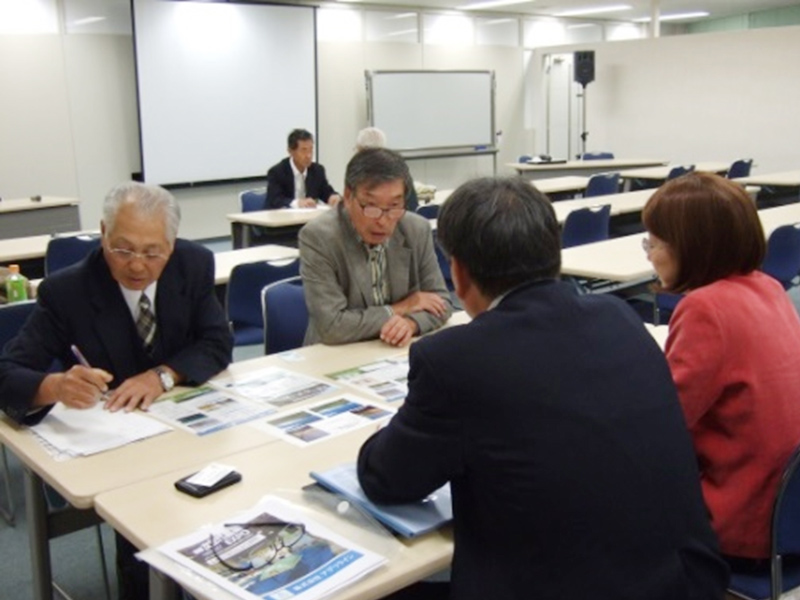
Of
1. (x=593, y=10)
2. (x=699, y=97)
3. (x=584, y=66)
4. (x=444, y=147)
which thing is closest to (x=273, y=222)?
(x=444, y=147)

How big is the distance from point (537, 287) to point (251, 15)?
9.00 metres

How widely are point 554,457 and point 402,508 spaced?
0.38 metres

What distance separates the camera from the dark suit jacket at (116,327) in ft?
7.19

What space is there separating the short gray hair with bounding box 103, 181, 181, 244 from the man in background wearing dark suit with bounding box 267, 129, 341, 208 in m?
4.50

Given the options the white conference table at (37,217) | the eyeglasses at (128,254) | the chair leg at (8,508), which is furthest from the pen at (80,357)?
the white conference table at (37,217)

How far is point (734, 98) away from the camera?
462 inches

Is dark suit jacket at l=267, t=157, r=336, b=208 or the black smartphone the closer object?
the black smartphone

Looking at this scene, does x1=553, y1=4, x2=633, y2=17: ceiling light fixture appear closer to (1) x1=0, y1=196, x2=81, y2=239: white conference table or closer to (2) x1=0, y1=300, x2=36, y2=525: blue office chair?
(1) x1=0, y1=196, x2=81, y2=239: white conference table

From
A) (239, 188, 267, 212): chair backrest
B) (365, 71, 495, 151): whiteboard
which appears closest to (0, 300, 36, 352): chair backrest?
(239, 188, 267, 212): chair backrest

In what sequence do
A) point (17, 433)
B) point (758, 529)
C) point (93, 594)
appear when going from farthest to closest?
point (93, 594) → point (17, 433) → point (758, 529)

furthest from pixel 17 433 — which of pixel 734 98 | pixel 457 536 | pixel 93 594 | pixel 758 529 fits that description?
pixel 734 98

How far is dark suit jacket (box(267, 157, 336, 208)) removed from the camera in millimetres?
6875

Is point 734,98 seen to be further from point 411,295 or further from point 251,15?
point 411,295

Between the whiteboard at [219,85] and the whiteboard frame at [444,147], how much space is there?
3.31 ft
